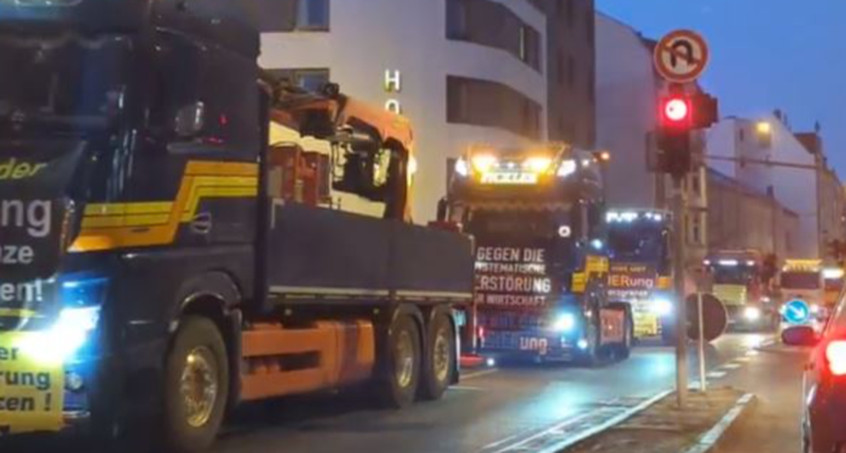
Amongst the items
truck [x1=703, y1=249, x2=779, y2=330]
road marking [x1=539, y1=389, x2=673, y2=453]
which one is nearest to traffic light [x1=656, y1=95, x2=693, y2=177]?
road marking [x1=539, y1=389, x2=673, y2=453]

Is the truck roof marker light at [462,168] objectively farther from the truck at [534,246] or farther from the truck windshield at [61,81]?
the truck windshield at [61,81]

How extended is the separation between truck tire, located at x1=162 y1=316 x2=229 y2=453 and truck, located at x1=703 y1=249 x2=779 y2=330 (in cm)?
3470

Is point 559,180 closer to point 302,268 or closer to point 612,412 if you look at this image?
point 612,412

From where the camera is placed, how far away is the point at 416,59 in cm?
4538

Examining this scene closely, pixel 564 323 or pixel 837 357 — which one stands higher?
pixel 564 323

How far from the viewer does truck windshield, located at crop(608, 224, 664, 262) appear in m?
34.0

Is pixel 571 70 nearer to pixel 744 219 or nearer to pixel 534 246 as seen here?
pixel 744 219

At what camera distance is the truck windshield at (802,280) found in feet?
157

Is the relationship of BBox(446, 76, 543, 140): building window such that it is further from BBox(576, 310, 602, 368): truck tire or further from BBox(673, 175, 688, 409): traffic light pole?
BBox(673, 175, 688, 409): traffic light pole

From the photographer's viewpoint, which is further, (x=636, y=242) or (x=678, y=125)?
(x=636, y=242)

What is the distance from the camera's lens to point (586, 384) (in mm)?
20328

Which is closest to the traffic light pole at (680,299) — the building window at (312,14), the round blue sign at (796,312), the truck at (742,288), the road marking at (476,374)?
the round blue sign at (796,312)

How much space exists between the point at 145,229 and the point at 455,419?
5435 millimetres

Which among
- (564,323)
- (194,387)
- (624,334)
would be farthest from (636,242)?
(194,387)
